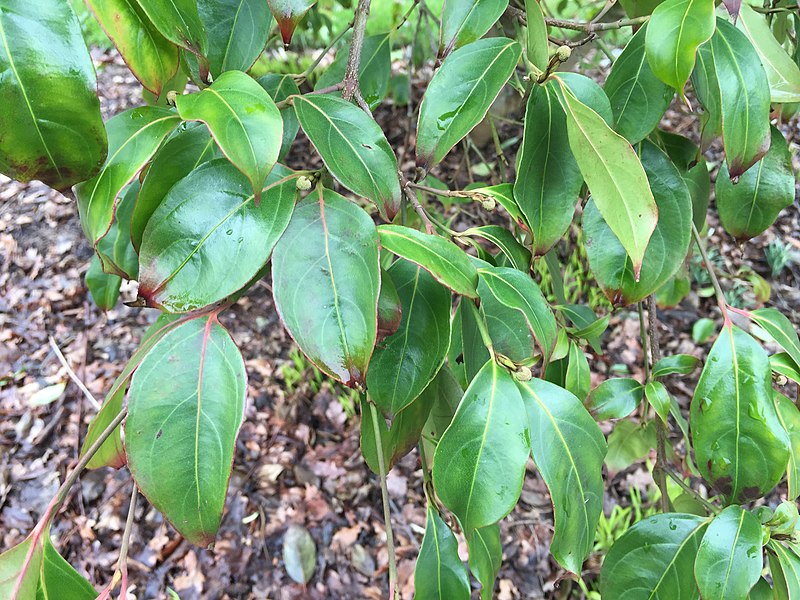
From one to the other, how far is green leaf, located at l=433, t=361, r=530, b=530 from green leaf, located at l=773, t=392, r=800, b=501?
0.35 m

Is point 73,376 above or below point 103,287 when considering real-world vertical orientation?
below

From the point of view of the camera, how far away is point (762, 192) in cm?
76

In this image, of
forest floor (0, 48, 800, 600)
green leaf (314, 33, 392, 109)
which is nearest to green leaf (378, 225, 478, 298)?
green leaf (314, 33, 392, 109)

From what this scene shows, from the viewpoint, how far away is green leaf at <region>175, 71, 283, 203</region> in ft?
1.51

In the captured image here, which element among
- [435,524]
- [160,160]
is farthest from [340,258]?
[435,524]

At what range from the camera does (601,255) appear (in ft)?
2.17

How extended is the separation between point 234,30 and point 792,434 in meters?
0.80

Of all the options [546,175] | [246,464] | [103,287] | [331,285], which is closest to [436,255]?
[331,285]

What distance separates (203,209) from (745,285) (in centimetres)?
223

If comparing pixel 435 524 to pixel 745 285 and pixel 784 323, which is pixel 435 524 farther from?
pixel 745 285

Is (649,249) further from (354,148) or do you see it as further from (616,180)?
(354,148)

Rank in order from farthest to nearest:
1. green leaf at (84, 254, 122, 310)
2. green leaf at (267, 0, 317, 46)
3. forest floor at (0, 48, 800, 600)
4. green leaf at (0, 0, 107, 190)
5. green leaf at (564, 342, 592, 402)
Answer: forest floor at (0, 48, 800, 600), green leaf at (84, 254, 122, 310), green leaf at (564, 342, 592, 402), green leaf at (267, 0, 317, 46), green leaf at (0, 0, 107, 190)

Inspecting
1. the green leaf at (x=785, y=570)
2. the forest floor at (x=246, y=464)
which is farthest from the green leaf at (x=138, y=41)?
the forest floor at (x=246, y=464)

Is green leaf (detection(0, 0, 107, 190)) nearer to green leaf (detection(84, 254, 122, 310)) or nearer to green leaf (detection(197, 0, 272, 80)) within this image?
green leaf (detection(197, 0, 272, 80))
